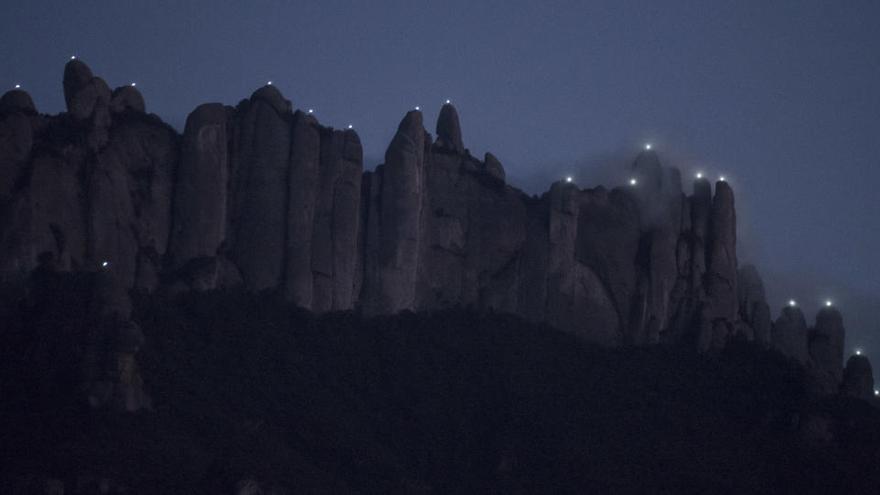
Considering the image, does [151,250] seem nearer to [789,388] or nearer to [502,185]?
[502,185]

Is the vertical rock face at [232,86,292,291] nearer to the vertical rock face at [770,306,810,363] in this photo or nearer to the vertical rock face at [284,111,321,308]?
the vertical rock face at [284,111,321,308]

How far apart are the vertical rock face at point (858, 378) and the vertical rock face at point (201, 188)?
41.2 metres

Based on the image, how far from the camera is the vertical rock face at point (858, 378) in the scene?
123250 millimetres

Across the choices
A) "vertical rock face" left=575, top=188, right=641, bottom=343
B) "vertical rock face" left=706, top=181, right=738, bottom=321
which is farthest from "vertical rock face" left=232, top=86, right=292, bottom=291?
"vertical rock face" left=706, top=181, right=738, bottom=321

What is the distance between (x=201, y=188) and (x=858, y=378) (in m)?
43.9

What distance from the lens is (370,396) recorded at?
106438 millimetres

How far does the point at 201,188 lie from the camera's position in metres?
111

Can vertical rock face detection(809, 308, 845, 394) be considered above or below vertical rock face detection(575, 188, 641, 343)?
below

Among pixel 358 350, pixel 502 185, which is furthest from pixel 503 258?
pixel 358 350

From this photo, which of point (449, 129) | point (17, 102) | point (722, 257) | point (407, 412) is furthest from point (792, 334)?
point (17, 102)

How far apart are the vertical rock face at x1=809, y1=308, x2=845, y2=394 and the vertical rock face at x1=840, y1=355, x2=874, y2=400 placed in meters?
1.55

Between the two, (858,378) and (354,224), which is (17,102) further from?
(858,378)

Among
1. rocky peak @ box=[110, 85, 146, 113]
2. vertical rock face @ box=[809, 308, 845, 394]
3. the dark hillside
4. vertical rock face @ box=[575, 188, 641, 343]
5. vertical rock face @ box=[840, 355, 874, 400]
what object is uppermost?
rocky peak @ box=[110, 85, 146, 113]

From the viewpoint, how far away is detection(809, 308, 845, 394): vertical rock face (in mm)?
128750
